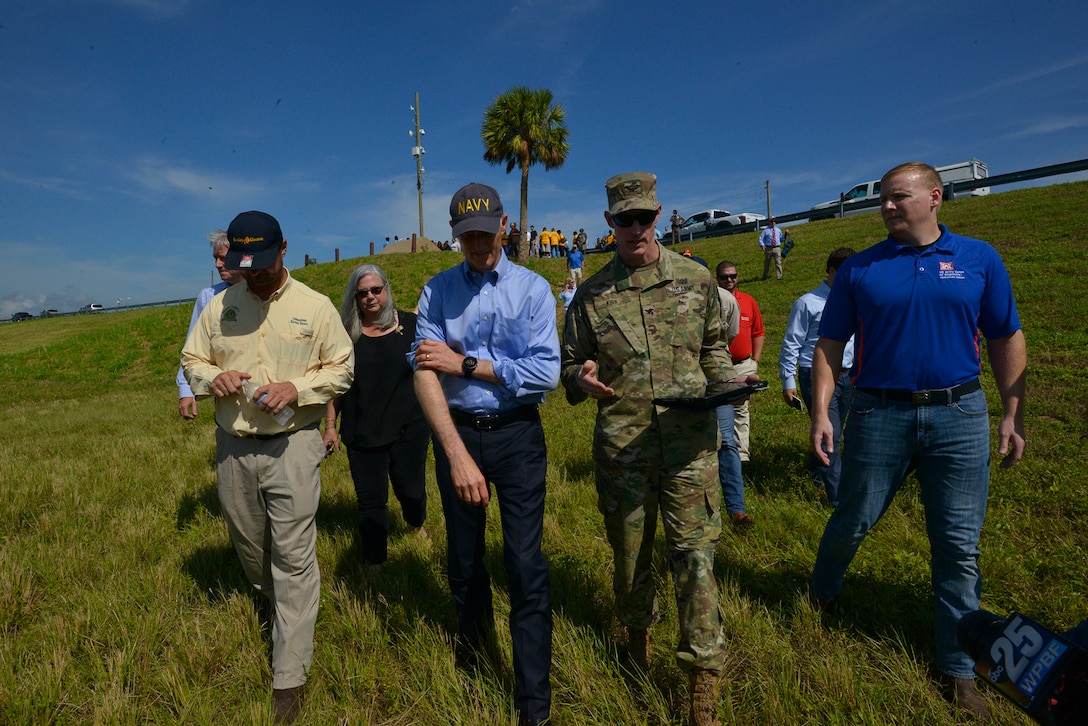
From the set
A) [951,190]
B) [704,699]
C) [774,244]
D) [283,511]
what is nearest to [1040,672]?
[704,699]

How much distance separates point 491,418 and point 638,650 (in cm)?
143

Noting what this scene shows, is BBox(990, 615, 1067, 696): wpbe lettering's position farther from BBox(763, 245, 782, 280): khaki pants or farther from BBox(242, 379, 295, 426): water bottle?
BBox(763, 245, 782, 280): khaki pants

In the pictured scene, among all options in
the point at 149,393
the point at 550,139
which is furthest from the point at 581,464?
the point at 550,139

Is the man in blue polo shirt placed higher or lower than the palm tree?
lower

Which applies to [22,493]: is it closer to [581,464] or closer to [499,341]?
[581,464]

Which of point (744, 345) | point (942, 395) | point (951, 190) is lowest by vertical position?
point (942, 395)

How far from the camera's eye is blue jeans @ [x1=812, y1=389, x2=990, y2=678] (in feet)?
8.86

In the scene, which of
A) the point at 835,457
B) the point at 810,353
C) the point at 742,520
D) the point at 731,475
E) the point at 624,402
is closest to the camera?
the point at 624,402

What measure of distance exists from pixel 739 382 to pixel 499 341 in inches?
45.4

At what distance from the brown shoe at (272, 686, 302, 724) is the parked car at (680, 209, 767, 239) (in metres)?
30.8

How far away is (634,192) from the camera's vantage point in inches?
108

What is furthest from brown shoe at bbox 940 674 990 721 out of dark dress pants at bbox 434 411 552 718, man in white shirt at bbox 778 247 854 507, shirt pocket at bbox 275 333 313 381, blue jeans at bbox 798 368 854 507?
shirt pocket at bbox 275 333 313 381

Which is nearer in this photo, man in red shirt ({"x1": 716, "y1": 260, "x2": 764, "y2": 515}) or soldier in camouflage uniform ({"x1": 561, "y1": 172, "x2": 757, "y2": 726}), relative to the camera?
soldier in camouflage uniform ({"x1": 561, "y1": 172, "x2": 757, "y2": 726})

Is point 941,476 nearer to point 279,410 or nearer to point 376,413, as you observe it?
point 279,410
